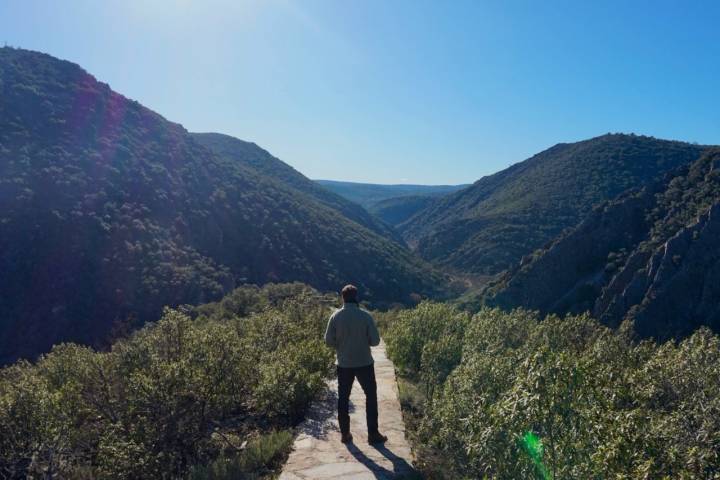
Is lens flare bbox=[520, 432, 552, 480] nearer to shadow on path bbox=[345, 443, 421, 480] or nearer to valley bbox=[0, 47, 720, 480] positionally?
valley bbox=[0, 47, 720, 480]

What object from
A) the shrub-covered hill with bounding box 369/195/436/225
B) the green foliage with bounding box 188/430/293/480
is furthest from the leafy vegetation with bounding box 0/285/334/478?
the shrub-covered hill with bounding box 369/195/436/225

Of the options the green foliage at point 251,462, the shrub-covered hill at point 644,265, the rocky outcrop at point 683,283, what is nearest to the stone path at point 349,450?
the green foliage at point 251,462

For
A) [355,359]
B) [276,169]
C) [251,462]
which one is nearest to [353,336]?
[355,359]

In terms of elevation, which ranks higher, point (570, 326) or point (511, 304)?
point (570, 326)

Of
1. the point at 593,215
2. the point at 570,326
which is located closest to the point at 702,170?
the point at 593,215

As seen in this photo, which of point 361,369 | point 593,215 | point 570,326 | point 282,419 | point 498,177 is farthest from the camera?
point 498,177

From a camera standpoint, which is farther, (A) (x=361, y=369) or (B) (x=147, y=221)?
(B) (x=147, y=221)

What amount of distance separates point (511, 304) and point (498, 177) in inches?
2561

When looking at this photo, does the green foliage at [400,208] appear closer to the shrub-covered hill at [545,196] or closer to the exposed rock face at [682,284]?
the shrub-covered hill at [545,196]

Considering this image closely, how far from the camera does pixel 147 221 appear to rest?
34.9m

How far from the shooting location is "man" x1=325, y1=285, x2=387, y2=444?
4848mm

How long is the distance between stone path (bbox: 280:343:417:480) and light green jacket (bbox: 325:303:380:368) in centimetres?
88

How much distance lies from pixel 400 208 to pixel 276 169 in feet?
176

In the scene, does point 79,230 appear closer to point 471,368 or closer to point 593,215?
point 471,368
